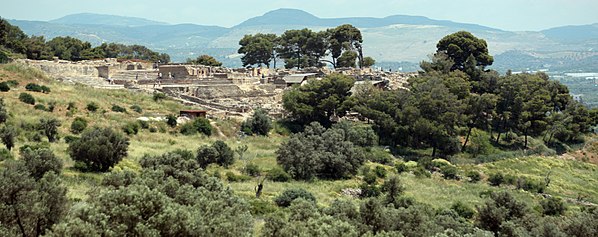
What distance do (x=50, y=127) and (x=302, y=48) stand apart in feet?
136

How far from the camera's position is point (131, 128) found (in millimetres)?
31875

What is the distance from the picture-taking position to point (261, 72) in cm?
5534

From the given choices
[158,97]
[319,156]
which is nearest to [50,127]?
[319,156]

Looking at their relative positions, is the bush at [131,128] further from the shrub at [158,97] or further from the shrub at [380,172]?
the shrub at [380,172]

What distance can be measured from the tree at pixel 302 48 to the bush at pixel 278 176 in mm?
37038

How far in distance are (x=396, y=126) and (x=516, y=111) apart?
12328mm

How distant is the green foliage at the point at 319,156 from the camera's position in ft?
94.8

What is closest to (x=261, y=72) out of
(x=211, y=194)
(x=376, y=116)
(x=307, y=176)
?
(x=376, y=116)

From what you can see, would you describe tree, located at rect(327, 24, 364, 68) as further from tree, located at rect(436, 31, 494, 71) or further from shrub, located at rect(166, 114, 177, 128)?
shrub, located at rect(166, 114, 177, 128)

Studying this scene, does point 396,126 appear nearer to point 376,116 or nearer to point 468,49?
point 376,116

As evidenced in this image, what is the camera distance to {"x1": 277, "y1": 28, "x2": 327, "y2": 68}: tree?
64.6 meters

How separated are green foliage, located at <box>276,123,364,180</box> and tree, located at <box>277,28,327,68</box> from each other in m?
32.9

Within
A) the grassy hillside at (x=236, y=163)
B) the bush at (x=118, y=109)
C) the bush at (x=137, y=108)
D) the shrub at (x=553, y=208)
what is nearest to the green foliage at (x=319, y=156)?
the grassy hillside at (x=236, y=163)

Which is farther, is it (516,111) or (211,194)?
(516,111)
